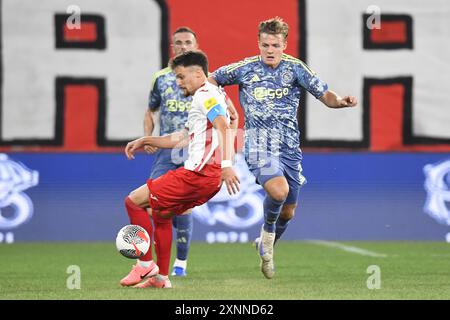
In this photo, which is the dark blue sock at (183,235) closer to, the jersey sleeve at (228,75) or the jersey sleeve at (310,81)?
the jersey sleeve at (228,75)

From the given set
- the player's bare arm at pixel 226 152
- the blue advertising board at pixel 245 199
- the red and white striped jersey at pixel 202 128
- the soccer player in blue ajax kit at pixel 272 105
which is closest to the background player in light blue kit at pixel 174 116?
the soccer player in blue ajax kit at pixel 272 105

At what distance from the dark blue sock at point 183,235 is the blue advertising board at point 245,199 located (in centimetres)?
315

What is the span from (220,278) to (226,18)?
5206mm

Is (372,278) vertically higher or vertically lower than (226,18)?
lower

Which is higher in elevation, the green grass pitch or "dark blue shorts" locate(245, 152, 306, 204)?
"dark blue shorts" locate(245, 152, 306, 204)

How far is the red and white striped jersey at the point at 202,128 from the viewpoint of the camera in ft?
25.6

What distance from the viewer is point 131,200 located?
805cm

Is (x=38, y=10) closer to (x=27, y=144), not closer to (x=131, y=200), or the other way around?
(x=27, y=144)

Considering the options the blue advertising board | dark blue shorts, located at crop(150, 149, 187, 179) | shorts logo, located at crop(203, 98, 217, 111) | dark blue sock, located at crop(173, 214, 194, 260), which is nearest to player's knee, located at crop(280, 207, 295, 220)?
dark blue sock, located at crop(173, 214, 194, 260)

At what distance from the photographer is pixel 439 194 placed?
43.2 feet

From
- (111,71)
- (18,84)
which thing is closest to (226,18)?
(111,71)

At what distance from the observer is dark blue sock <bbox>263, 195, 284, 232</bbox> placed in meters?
8.93

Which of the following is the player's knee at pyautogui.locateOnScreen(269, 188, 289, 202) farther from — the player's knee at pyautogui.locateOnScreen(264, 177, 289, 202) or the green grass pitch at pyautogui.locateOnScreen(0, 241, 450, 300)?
the green grass pitch at pyautogui.locateOnScreen(0, 241, 450, 300)
